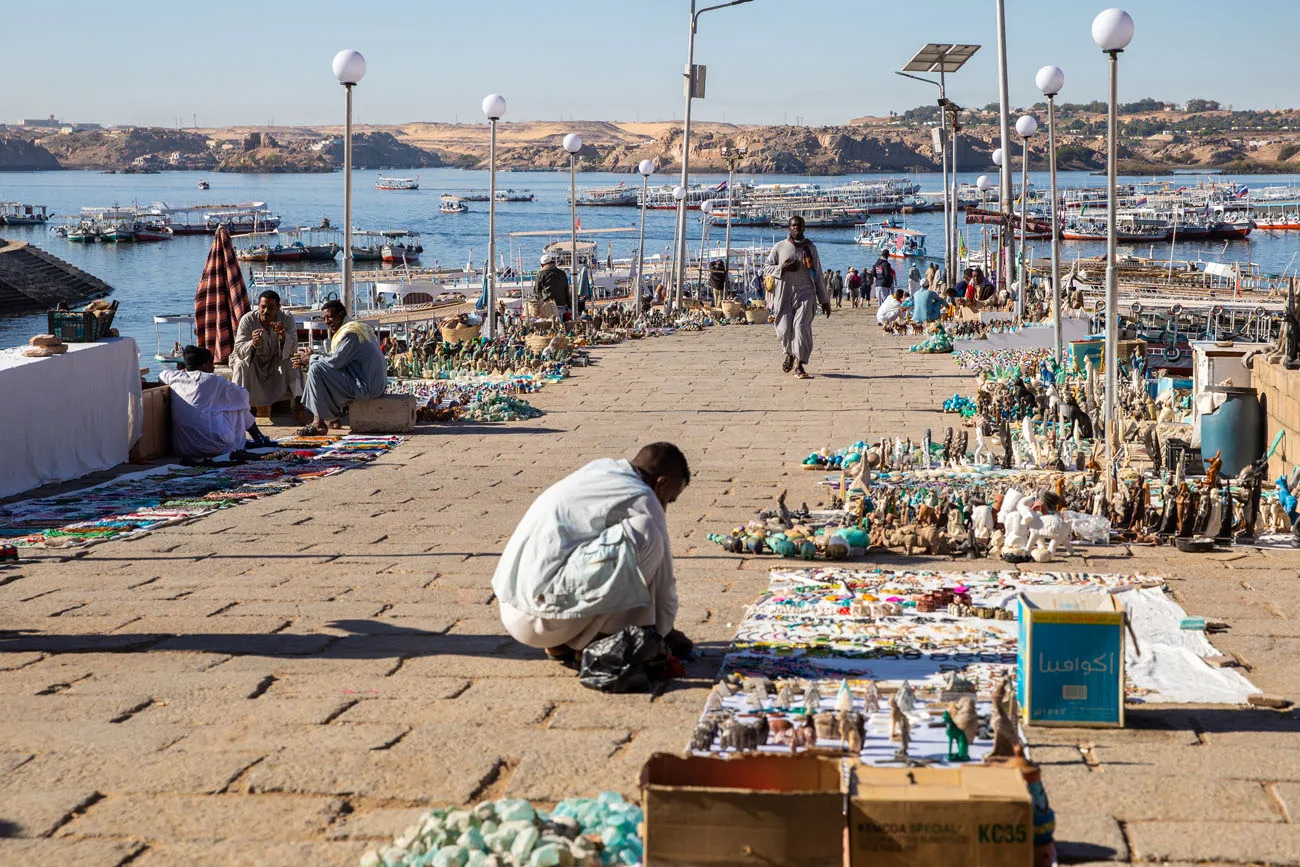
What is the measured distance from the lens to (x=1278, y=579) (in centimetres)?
608

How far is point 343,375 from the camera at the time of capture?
11008 mm

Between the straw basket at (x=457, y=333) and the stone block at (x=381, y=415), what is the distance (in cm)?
649

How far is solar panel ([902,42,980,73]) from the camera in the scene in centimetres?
2453

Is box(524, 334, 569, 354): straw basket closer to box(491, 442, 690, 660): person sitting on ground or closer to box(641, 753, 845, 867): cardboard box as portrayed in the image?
box(491, 442, 690, 660): person sitting on ground

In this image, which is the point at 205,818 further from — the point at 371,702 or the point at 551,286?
the point at 551,286

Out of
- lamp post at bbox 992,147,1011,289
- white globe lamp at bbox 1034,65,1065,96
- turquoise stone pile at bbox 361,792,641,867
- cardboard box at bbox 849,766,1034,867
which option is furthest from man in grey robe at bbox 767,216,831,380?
cardboard box at bbox 849,766,1034,867

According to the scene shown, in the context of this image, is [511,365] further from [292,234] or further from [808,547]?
[292,234]

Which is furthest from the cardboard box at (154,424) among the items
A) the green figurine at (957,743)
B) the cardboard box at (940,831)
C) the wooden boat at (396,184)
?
the wooden boat at (396,184)

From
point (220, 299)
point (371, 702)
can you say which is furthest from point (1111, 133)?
point (220, 299)

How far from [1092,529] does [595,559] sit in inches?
128

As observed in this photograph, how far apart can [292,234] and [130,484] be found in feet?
271

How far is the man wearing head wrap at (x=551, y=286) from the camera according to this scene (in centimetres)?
1959

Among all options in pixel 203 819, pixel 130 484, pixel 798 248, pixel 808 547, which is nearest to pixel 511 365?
pixel 798 248

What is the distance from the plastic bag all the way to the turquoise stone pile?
13.6ft
